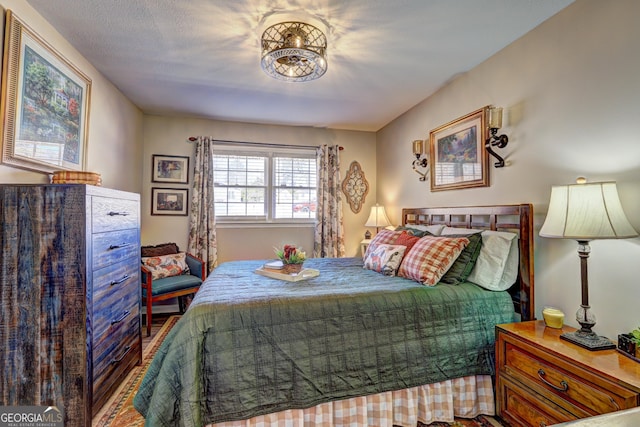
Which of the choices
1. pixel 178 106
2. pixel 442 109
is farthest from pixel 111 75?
pixel 442 109

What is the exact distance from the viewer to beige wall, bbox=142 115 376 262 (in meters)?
3.81

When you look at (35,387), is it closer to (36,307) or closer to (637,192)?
(36,307)

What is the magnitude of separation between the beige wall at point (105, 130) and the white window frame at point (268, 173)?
0.99 meters

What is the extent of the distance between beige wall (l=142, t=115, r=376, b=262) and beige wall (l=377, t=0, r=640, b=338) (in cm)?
211

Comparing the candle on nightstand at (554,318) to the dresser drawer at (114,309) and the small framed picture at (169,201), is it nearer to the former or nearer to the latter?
the dresser drawer at (114,309)

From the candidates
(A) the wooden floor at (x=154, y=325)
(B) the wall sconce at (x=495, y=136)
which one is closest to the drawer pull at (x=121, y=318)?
(A) the wooden floor at (x=154, y=325)

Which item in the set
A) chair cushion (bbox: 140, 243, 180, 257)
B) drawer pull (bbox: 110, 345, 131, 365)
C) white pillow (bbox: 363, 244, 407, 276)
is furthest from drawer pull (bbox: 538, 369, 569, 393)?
chair cushion (bbox: 140, 243, 180, 257)

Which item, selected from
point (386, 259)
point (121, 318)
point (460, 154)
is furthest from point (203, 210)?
point (460, 154)

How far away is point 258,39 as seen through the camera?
2.17 metres

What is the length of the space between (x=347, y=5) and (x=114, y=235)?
2.14m

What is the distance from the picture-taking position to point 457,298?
1.85 meters

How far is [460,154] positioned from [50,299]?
10.4 feet

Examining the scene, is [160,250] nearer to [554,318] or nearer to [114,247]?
[114,247]

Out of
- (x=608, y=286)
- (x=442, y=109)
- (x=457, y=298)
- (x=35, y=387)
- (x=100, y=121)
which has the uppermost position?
(x=442, y=109)
